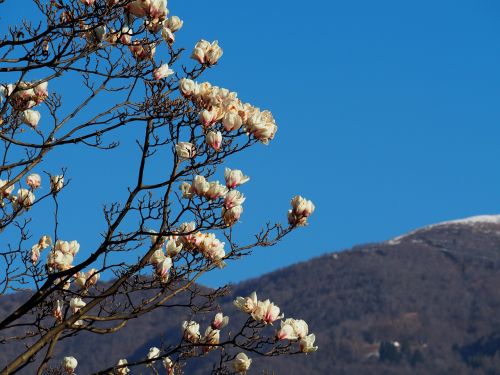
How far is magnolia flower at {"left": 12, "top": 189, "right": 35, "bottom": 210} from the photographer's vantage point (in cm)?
760

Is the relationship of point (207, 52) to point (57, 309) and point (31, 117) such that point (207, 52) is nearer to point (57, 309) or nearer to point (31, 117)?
point (31, 117)

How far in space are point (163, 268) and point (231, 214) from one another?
677 mm

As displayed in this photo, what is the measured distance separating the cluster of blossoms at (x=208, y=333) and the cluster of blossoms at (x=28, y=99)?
6.06ft

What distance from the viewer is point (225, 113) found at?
641cm

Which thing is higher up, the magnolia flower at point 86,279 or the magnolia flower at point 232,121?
the magnolia flower at point 232,121

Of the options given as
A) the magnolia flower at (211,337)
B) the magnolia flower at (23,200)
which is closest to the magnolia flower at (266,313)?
the magnolia flower at (211,337)

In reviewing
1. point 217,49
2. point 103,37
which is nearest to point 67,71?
point 103,37

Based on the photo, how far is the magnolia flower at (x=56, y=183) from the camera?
7.44 meters

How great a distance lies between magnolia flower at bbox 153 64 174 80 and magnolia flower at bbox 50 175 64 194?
107 centimetres

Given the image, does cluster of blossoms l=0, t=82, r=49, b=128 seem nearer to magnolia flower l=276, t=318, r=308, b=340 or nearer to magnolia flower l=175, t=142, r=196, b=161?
magnolia flower l=175, t=142, r=196, b=161

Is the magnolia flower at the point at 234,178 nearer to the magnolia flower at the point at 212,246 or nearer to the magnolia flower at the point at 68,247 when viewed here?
the magnolia flower at the point at 212,246

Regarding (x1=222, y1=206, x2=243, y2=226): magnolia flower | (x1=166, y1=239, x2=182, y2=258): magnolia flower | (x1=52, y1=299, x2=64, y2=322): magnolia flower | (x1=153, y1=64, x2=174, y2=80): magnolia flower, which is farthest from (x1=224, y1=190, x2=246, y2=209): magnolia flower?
(x1=52, y1=299, x2=64, y2=322): magnolia flower

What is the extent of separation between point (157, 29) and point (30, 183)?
1.68 meters

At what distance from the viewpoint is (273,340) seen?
643 centimetres
